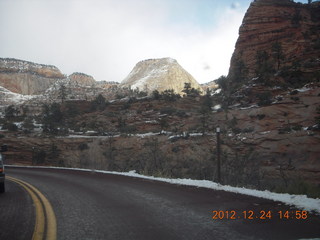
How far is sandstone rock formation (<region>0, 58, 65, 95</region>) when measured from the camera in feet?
409

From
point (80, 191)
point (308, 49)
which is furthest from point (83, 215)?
point (308, 49)

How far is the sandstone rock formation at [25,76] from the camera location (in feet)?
409

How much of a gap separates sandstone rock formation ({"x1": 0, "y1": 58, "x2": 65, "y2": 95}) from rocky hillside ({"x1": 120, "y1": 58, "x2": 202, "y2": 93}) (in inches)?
1426

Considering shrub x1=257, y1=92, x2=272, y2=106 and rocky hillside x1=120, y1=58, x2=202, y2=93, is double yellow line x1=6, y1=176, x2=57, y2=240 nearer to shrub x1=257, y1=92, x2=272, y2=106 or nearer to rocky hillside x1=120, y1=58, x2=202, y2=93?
shrub x1=257, y1=92, x2=272, y2=106

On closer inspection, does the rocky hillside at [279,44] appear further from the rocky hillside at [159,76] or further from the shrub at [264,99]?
Result: the rocky hillside at [159,76]

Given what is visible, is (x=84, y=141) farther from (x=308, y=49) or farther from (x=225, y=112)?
(x=308, y=49)

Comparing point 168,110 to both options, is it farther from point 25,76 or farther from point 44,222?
point 25,76

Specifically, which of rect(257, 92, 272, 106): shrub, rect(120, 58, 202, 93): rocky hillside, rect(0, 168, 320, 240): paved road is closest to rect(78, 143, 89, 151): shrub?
rect(257, 92, 272, 106): shrub

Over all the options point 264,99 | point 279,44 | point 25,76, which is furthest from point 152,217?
point 25,76

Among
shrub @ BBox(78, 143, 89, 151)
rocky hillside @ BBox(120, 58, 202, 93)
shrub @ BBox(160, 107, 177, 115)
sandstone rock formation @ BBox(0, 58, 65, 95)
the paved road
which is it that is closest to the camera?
the paved road
